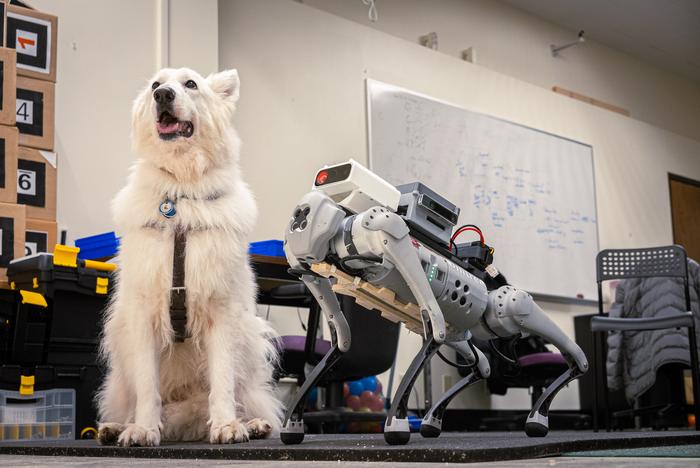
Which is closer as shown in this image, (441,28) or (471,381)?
(471,381)

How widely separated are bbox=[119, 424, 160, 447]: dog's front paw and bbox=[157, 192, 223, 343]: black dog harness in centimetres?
37

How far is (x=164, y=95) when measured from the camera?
2631mm

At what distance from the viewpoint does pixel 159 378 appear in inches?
99.7

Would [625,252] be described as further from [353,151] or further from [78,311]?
[78,311]

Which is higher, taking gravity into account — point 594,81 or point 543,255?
point 594,81

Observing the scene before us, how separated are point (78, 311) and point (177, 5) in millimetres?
2226

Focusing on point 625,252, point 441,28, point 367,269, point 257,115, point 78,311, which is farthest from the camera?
point 441,28

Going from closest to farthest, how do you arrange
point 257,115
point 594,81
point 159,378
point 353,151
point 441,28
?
point 159,378 < point 257,115 < point 353,151 < point 441,28 < point 594,81

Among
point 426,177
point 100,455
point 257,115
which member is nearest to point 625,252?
point 426,177

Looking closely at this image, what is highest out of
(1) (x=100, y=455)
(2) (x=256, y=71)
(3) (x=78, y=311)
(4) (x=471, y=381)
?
(2) (x=256, y=71)

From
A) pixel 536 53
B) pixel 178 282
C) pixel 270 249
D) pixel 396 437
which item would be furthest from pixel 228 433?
pixel 536 53

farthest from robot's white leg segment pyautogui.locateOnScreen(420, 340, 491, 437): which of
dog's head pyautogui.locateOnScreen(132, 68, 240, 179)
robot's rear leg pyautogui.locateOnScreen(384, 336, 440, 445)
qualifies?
dog's head pyautogui.locateOnScreen(132, 68, 240, 179)

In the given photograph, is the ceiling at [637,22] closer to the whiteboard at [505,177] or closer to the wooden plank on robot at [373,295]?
the whiteboard at [505,177]

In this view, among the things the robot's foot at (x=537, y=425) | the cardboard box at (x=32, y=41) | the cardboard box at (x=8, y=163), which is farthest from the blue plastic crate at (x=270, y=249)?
the robot's foot at (x=537, y=425)
